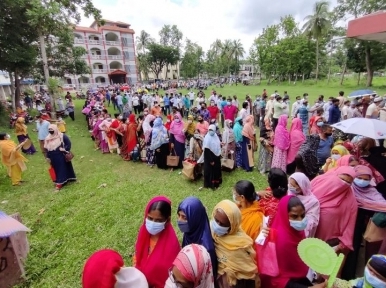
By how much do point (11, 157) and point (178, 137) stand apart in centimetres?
429

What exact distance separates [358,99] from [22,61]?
1607cm

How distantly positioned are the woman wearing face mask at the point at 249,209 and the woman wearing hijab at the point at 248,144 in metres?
3.65

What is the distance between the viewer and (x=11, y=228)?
1.85 metres

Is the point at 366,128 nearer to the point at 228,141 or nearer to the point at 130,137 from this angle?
the point at 228,141

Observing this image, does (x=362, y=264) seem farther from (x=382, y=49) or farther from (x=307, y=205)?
(x=382, y=49)

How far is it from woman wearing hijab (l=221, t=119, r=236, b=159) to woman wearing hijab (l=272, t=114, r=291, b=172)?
1.14 m

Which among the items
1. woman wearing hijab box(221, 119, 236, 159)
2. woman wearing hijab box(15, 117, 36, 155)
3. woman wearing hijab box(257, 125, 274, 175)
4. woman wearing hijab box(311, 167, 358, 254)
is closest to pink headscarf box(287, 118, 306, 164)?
woman wearing hijab box(257, 125, 274, 175)

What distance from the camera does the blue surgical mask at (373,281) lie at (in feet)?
4.78

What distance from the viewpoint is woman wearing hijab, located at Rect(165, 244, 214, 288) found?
1.54 metres

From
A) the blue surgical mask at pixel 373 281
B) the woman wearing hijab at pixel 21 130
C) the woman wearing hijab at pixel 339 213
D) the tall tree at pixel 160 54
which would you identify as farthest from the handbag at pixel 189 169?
the tall tree at pixel 160 54

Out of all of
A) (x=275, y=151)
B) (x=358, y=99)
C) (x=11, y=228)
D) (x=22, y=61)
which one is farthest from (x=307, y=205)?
(x=22, y=61)

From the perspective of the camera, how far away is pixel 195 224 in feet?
6.69

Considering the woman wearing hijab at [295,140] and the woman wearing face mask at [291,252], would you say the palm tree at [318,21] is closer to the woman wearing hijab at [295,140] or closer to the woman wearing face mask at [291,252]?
the woman wearing hijab at [295,140]

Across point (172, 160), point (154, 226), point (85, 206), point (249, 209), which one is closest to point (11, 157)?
point (85, 206)
